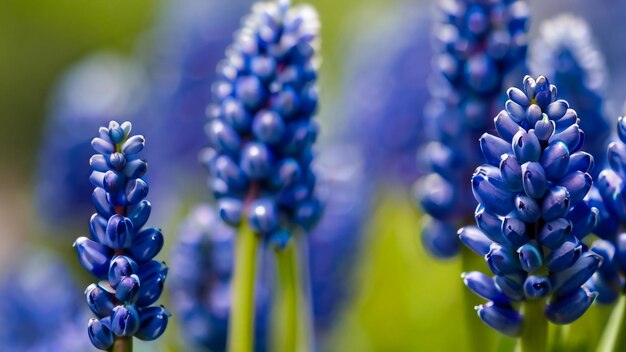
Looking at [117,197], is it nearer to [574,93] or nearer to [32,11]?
[574,93]

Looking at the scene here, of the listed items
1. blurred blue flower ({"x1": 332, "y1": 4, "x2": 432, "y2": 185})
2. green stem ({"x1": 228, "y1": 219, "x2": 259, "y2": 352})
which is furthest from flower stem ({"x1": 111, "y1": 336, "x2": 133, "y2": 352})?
blurred blue flower ({"x1": 332, "y1": 4, "x2": 432, "y2": 185})

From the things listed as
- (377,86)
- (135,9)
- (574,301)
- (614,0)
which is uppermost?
(135,9)

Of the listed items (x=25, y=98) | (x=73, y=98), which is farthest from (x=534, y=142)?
(x=25, y=98)

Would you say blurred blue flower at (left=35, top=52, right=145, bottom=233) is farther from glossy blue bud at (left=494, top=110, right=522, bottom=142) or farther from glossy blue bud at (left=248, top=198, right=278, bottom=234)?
glossy blue bud at (left=494, top=110, right=522, bottom=142)

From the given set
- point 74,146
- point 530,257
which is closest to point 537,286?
point 530,257

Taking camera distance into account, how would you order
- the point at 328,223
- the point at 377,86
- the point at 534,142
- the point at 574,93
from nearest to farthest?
the point at 534,142 < the point at 574,93 < the point at 328,223 < the point at 377,86

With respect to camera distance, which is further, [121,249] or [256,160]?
[256,160]

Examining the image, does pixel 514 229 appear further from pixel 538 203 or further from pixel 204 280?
pixel 204 280
